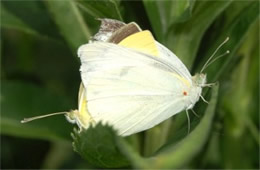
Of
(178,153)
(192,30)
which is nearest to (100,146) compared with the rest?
(178,153)

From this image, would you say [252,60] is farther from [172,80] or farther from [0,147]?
[0,147]

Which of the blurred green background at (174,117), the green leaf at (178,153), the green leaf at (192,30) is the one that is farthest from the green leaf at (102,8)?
the green leaf at (178,153)

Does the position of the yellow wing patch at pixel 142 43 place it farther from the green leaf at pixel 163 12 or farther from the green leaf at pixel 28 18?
the green leaf at pixel 28 18

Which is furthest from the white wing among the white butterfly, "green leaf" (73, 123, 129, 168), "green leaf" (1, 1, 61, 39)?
"green leaf" (1, 1, 61, 39)

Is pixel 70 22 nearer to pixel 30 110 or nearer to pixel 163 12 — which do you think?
pixel 163 12

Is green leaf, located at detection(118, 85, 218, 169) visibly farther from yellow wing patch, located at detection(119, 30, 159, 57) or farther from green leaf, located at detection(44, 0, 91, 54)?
green leaf, located at detection(44, 0, 91, 54)

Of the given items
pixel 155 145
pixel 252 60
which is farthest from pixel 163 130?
pixel 252 60
